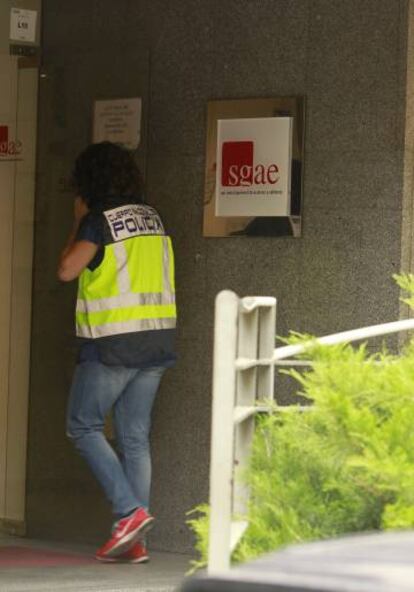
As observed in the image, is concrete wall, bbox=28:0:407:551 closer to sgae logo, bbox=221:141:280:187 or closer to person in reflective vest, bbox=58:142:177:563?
sgae logo, bbox=221:141:280:187

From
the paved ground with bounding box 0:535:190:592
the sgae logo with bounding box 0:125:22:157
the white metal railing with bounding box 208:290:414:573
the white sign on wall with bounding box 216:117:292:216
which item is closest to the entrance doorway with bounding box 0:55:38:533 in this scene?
the sgae logo with bounding box 0:125:22:157

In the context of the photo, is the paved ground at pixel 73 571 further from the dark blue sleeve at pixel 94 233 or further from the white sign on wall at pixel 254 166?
the white sign on wall at pixel 254 166

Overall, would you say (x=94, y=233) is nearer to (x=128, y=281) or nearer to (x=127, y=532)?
(x=128, y=281)

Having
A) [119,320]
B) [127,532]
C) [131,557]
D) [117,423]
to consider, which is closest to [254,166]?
[119,320]

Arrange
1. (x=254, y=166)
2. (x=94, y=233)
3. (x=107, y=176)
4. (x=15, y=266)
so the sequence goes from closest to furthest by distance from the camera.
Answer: (x=94, y=233) < (x=107, y=176) < (x=254, y=166) < (x=15, y=266)

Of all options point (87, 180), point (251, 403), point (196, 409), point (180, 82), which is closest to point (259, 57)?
point (180, 82)

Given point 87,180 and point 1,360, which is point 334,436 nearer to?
point 87,180

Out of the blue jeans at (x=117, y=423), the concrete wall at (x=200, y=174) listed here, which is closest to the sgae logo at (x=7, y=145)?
the concrete wall at (x=200, y=174)

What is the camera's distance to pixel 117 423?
25.3 ft

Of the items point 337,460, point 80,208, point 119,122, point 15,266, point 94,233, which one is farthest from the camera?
point 15,266

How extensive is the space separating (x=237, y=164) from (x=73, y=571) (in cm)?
216

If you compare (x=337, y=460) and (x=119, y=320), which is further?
(x=119, y=320)

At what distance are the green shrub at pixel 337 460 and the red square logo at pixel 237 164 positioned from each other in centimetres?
351

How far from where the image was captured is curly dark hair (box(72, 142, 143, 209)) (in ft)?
24.6
